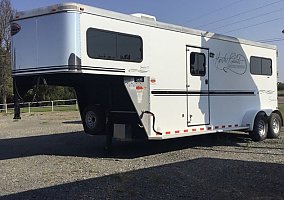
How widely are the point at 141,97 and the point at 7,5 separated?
42.2m

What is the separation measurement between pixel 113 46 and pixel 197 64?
3.05m

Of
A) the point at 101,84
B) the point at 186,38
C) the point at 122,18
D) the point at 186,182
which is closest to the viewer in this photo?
the point at 186,182

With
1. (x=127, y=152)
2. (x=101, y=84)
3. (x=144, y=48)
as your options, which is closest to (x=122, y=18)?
(x=144, y=48)

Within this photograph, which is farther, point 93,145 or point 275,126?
point 275,126

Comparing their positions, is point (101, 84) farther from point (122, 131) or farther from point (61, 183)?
point (61, 183)

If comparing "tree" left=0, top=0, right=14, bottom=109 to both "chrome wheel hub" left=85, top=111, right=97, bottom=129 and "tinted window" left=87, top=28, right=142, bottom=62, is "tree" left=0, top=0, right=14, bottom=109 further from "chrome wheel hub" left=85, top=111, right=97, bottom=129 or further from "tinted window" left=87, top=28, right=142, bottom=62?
"tinted window" left=87, top=28, right=142, bottom=62

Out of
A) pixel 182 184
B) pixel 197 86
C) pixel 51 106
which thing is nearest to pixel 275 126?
pixel 197 86

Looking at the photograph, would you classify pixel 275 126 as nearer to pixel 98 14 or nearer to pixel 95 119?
pixel 95 119

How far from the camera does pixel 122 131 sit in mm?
10664

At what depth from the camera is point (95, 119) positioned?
1105 cm

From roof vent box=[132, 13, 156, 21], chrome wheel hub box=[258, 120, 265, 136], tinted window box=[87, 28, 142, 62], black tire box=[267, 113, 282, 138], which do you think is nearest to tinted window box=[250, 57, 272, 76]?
black tire box=[267, 113, 282, 138]

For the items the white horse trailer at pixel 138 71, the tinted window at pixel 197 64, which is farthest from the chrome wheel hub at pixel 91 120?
the tinted window at pixel 197 64

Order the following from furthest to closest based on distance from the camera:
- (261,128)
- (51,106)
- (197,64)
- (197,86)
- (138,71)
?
(51,106) → (261,128) → (197,64) → (197,86) → (138,71)

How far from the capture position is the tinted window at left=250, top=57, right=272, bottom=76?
14.0 m
